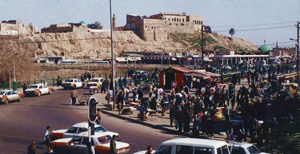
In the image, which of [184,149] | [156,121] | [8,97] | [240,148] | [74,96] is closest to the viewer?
[184,149]

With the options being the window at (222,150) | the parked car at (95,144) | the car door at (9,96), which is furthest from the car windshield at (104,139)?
the car door at (9,96)

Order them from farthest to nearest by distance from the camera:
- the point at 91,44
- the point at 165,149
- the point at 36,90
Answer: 1. the point at 91,44
2. the point at 36,90
3. the point at 165,149

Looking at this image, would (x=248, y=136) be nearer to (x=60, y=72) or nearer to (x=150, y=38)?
(x=60, y=72)

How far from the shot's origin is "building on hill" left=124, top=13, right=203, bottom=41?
143250 mm

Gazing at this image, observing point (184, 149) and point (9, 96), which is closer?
point (184, 149)

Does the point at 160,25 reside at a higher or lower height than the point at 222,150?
higher

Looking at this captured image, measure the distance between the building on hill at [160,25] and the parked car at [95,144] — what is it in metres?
129

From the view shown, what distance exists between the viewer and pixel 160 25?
488 feet

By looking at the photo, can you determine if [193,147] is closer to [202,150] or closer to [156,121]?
[202,150]

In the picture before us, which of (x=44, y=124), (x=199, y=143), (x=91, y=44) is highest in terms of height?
(x=91, y=44)

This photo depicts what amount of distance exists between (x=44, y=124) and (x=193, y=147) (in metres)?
12.4

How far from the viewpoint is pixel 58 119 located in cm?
2169

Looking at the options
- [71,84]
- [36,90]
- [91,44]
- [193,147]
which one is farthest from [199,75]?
[91,44]

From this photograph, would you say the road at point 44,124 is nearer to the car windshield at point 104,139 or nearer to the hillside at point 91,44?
the car windshield at point 104,139
